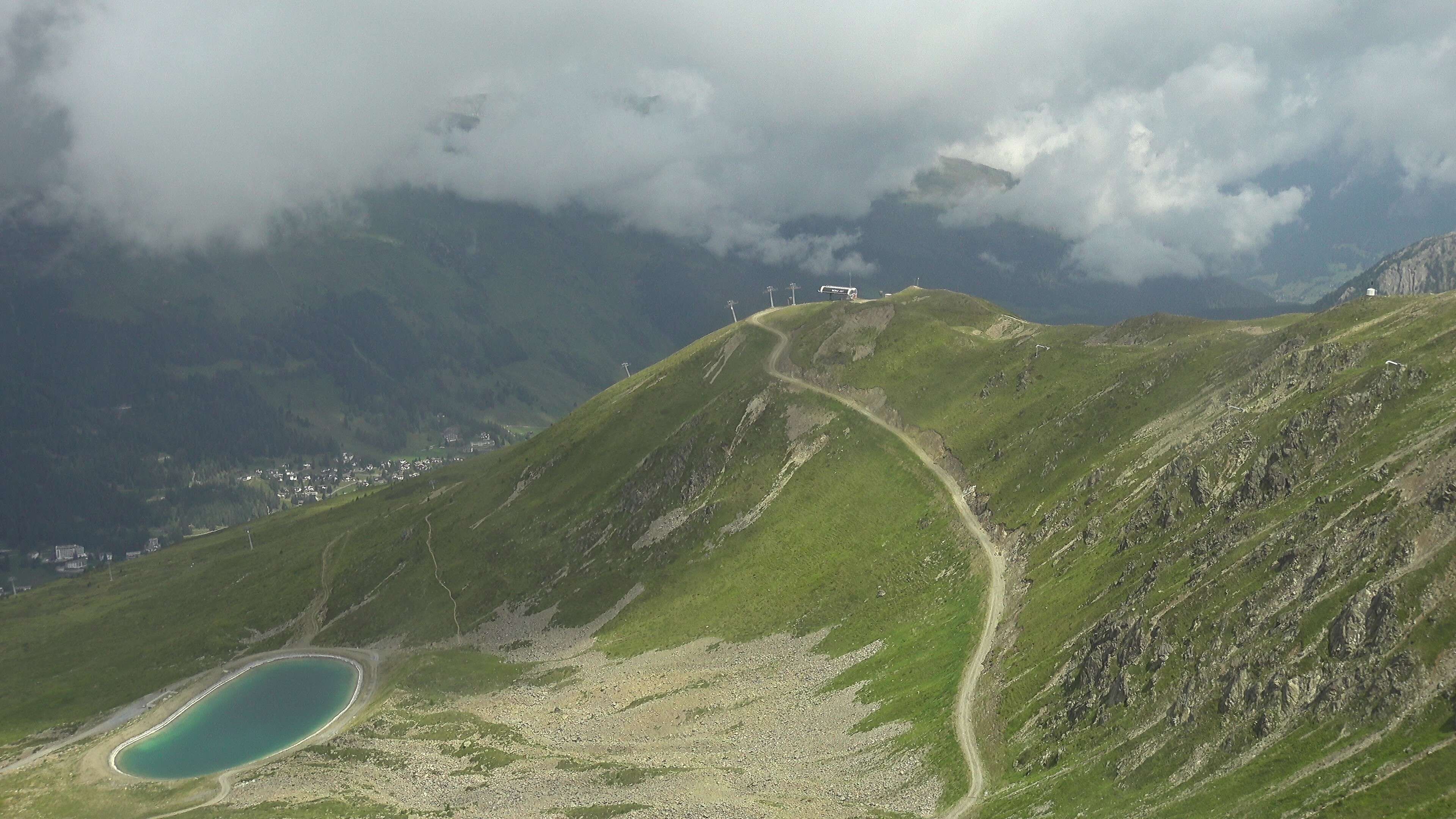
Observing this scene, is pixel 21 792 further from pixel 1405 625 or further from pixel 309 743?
pixel 1405 625

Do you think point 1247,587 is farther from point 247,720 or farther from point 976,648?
point 247,720

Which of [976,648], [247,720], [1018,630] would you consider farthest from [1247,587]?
[247,720]

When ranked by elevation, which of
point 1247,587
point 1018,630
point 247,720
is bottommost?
point 1018,630

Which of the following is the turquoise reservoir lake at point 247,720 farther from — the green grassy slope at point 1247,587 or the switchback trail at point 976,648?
the green grassy slope at point 1247,587

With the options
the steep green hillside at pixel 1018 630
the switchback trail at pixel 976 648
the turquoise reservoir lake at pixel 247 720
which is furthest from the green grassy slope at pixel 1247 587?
the turquoise reservoir lake at pixel 247 720

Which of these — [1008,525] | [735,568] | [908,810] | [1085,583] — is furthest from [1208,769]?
[735,568]

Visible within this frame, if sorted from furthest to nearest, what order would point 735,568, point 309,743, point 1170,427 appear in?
point 735,568 → point 309,743 → point 1170,427
